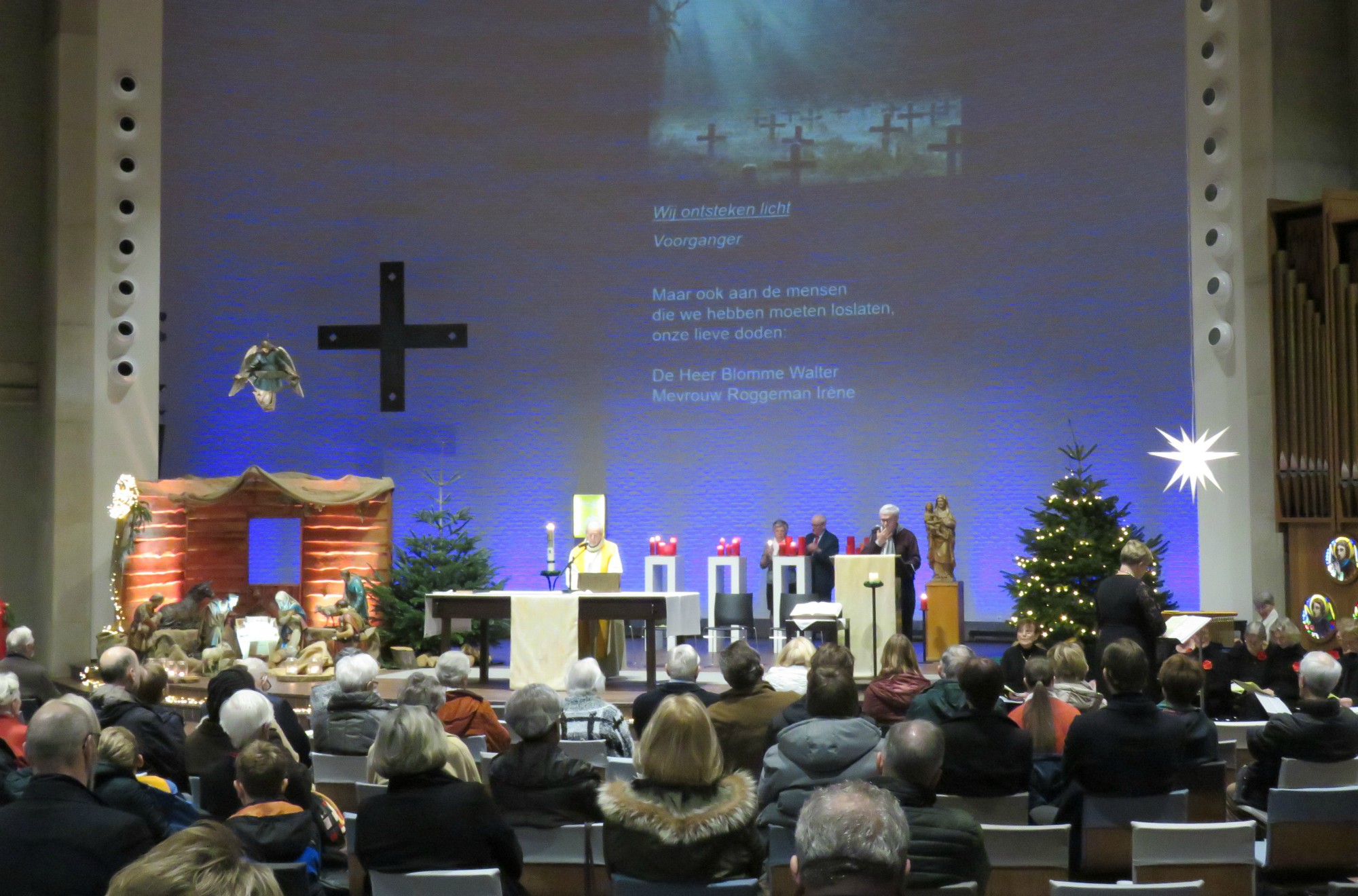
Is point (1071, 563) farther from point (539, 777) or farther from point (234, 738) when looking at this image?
point (234, 738)

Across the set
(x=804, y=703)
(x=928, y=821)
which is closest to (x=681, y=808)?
(x=928, y=821)

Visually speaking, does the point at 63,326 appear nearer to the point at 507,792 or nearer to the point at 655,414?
the point at 655,414

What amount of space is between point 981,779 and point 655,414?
949 centimetres

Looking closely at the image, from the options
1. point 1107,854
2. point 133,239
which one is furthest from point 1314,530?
point 133,239

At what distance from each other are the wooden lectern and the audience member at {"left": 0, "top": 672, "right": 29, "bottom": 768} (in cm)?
574

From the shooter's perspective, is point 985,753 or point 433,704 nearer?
point 985,753

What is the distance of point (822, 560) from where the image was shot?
12211mm

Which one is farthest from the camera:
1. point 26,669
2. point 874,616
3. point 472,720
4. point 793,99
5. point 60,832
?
point 793,99

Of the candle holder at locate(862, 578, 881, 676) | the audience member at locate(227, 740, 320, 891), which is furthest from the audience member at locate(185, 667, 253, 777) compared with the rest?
the candle holder at locate(862, 578, 881, 676)

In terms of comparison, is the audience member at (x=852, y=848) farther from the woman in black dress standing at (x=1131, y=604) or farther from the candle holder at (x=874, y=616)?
the candle holder at (x=874, y=616)

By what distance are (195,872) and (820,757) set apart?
2.84 meters

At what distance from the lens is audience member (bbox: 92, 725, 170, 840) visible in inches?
145

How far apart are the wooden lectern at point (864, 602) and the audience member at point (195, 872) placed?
8122 mm

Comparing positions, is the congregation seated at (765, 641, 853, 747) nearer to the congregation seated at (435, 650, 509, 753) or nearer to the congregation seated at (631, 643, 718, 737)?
the congregation seated at (631, 643, 718, 737)
